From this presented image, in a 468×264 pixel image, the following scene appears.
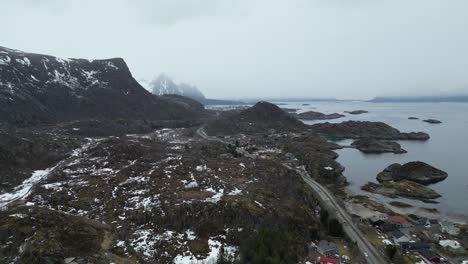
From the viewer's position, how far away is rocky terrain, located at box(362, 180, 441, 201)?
92438 millimetres

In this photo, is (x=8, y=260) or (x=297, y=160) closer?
(x=8, y=260)

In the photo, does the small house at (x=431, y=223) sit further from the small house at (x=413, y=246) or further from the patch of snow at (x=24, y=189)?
the patch of snow at (x=24, y=189)

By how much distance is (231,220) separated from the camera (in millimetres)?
61781

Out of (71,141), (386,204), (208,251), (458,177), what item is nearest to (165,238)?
(208,251)

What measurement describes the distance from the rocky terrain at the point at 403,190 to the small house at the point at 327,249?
46635 millimetres

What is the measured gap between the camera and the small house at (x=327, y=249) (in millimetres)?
54312

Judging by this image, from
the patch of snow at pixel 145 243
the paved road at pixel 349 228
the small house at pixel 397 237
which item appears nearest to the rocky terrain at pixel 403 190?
the paved road at pixel 349 228

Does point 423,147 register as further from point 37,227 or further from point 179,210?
point 37,227

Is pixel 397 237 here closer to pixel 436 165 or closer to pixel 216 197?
pixel 216 197

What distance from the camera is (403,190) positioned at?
96000mm

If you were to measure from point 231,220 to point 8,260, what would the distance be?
3520 cm

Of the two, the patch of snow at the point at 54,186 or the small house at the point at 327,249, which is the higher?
the patch of snow at the point at 54,186

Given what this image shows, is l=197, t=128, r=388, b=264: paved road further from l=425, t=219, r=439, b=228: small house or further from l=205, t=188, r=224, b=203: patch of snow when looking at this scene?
l=205, t=188, r=224, b=203: patch of snow

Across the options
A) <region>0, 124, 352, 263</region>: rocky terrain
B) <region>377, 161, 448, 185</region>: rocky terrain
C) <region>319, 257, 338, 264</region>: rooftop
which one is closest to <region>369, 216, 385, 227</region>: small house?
<region>0, 124, 352, 263</region>: rocky terrain
